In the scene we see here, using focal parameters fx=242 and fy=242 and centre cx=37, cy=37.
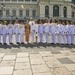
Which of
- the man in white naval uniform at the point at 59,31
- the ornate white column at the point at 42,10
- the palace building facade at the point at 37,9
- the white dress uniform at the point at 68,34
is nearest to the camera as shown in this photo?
the man in white naval uniform at the point at 59,31

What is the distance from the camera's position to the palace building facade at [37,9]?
3055 inches

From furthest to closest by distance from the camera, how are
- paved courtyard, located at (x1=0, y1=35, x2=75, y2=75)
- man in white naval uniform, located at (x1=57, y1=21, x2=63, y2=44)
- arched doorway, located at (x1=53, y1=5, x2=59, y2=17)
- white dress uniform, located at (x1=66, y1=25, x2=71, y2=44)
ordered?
arched doorway, located at (x1=53, y1=5, x2=59, y2=17), white dress uniform, located at (x1=66, y1=25, x2=71, y2=44), man in white naval uniform, located at (x1=57, y1=21, x2=63, y2=44), paved courtyard, located at (x1=0, y1=35, x2=75, y2=75)

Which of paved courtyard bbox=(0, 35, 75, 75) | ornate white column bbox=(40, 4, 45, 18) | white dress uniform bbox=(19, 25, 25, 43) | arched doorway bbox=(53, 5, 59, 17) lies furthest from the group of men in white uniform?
arched doorway bbox=(53, 5, 59, 17)

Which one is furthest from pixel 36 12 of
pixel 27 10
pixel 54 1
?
pixel 54 1

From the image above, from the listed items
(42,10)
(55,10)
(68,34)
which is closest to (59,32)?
(68,34)

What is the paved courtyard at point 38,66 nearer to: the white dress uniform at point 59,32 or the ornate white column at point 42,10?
the white dress uniform at point 59,32

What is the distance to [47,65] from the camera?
9.54m

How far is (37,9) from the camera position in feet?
278

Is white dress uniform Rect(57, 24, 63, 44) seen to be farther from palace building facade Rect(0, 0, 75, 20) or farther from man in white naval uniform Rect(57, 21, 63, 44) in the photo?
palace building facade Rect(0, 0, 75, 20)

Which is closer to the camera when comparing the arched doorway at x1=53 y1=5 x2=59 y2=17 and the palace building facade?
the palace building facade

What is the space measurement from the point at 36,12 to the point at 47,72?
3034 inches

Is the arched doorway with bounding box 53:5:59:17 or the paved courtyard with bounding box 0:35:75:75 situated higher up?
the paved courtyard with bounding box 0:35:75:75

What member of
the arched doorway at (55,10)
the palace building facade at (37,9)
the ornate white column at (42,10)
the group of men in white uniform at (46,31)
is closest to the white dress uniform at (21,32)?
the group of men in white uniform at (46,31)

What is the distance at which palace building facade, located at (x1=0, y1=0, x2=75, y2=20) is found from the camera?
77594 mm
